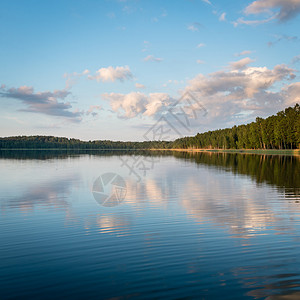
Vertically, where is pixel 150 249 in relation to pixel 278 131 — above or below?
Answer: below

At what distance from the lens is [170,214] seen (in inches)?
658

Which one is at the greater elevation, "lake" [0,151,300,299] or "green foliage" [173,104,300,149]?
"green foliage" [173,104,300,149]

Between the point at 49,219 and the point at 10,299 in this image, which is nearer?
the point at 10,299

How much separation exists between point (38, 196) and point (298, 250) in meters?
20.0

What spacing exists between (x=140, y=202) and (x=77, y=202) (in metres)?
4.83

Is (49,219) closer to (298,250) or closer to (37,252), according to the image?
(37,252)

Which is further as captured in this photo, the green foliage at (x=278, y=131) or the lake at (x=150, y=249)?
the green foliage at (x=278, y=131)

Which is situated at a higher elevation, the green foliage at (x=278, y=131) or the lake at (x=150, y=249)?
the green foliage at (x=278, y=131)

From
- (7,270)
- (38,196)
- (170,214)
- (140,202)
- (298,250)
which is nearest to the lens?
(7,270)

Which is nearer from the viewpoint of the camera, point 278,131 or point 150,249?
point 150,249

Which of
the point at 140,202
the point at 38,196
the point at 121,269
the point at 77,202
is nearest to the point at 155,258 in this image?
the point at 121,269

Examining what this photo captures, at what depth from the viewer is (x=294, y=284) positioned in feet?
25.2

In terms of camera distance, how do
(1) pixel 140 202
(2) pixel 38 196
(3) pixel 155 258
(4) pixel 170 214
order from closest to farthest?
(3) pixel 155 258 < (4) pixel 170 214 < (1) pixel 140 202 < (2) pixel 38 196

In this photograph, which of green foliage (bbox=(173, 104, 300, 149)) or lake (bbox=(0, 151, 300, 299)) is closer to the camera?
lake (bbox=(0, 151, 300, 299))
